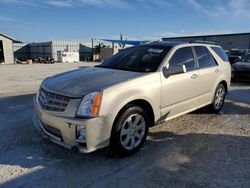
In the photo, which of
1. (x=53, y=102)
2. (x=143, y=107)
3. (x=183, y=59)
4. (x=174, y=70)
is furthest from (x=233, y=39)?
(x=53, y=102)

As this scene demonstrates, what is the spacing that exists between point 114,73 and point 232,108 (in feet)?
13.2

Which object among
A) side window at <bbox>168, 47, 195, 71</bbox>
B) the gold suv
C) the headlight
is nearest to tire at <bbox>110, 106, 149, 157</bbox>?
the gold suv

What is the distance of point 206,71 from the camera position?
18.2 ft

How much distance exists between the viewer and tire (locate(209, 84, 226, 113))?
240 inches

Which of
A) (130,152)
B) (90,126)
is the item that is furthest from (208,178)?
(90,126)

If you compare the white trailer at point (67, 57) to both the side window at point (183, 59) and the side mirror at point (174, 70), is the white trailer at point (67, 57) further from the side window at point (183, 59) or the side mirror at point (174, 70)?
the side mirror at point (174, 70)

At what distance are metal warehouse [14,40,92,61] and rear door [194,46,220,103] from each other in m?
32.3

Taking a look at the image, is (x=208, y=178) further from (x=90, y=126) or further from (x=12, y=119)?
(x=12, y=119)

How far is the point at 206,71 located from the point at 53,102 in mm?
3383

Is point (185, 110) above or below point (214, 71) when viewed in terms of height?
below

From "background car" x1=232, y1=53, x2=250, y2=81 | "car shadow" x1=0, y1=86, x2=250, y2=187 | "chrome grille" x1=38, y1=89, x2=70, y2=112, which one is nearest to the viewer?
"car shadow" x1=0, y1=86, x2=250, y2=187

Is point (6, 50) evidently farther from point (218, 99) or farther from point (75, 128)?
point (75, 128)

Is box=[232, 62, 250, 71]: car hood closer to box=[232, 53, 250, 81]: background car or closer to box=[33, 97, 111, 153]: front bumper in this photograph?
box=[232, 53, 250, 81]: background car

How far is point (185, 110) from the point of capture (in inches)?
199
